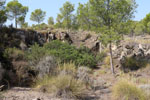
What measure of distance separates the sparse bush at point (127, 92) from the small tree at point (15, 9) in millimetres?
24049

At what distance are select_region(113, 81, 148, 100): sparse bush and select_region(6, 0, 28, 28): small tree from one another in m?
24.0

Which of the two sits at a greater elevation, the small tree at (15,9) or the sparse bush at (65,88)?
the small tree at (15,9)

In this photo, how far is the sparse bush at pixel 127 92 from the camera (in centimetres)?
508

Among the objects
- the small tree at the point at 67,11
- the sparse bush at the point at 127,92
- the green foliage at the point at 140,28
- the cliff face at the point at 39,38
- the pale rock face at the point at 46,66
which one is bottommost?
the sparse bush at the point at 127,92

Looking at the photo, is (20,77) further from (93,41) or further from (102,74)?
A: (93,41)

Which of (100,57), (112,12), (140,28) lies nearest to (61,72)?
(112,12)

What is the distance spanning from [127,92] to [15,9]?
2481 cm

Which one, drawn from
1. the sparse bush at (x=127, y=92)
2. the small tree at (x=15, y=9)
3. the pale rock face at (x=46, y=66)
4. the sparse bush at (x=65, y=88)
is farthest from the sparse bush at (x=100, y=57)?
the small tree at (x=15, y=9)

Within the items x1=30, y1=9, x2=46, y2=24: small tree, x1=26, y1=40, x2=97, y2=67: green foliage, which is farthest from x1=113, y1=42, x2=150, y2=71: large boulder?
x1=30, y1=9, x2=46, y2=24: small tree

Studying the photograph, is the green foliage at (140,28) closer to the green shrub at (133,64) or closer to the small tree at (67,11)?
the small tree at (67,11)

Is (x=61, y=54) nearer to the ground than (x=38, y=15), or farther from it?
nearer to the ground

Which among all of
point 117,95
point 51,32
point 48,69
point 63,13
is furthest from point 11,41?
point 63,13

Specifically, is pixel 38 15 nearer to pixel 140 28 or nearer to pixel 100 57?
pixel 100 57

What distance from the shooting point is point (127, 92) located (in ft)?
17.1
